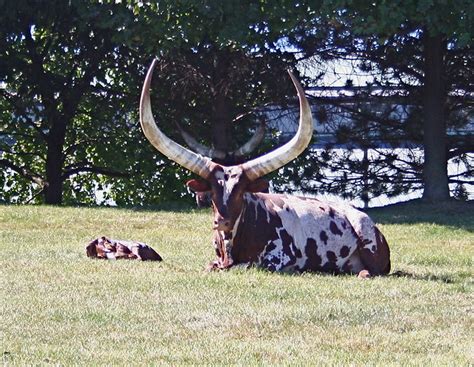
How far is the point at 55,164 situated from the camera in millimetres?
24000

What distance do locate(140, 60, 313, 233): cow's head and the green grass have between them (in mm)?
601

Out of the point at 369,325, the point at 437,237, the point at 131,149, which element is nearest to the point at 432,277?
the point at 369,325

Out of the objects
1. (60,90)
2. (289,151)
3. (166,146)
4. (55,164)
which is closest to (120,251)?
(166,146)

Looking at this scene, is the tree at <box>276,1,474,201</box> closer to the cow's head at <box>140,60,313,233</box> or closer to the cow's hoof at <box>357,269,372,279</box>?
the cow's head at <box>140,60,313,233</box>

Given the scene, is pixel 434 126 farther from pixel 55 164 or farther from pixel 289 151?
pixel 289 151

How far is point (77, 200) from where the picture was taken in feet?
85.1

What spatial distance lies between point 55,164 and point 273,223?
13.0 meters

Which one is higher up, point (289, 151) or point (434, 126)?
point (434, 126)

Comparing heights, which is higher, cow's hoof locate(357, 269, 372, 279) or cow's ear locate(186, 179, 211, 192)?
cow's ear locate(186, 179, 211, 192)

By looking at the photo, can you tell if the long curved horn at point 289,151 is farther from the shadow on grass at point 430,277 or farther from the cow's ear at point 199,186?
the shadow on grass at point 430,277

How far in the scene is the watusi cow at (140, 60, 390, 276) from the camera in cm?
1136

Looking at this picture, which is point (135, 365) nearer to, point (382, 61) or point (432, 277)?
point (432, 277)

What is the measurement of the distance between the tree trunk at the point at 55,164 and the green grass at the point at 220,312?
9.76 m

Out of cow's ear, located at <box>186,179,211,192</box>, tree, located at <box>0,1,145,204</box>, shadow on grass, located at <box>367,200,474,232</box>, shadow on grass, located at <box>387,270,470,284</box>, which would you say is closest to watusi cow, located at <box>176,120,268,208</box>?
cow's ear, located at <box>186,179,211,192</box>
